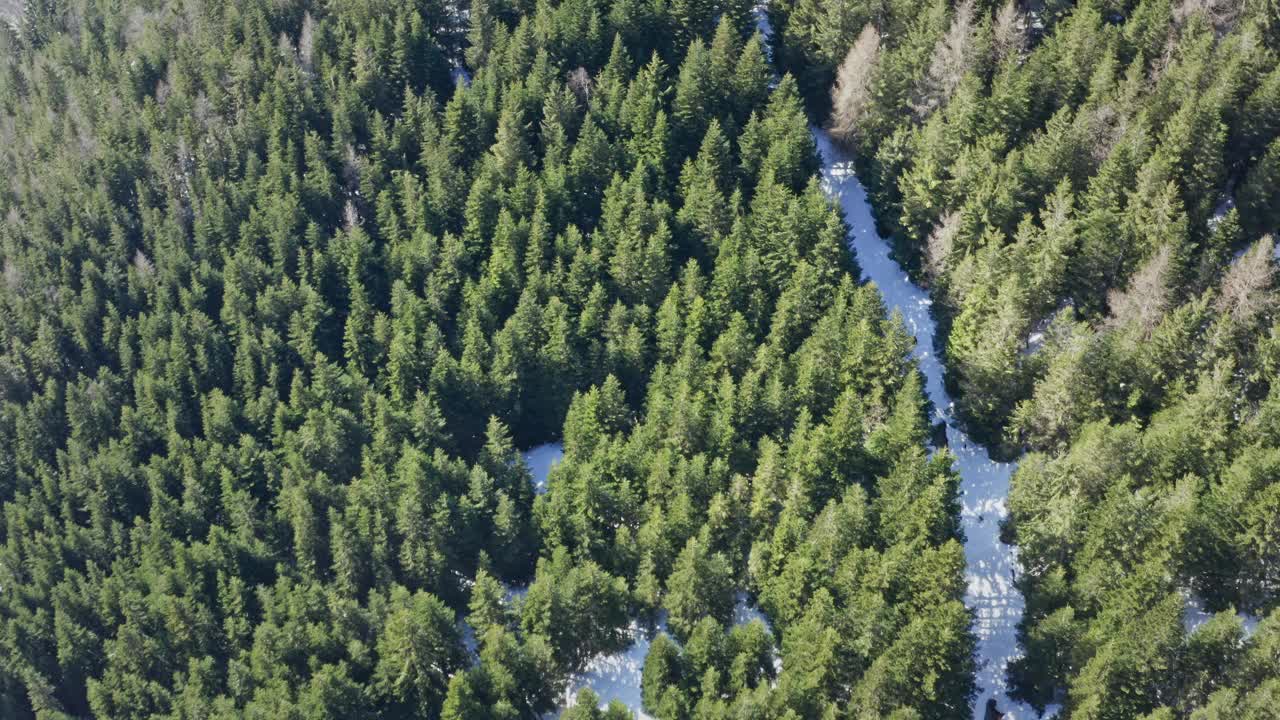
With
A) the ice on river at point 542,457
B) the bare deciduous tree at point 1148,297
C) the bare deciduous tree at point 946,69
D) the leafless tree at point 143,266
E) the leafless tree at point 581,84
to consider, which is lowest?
the leafless tree at point 143,266

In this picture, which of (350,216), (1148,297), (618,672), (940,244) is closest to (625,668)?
(618,672)

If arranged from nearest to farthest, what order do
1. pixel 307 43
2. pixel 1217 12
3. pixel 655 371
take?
pixel 655 371 < pixel 1217 12 < pixel 307 43

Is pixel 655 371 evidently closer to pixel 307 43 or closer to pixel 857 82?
pixel 857 82

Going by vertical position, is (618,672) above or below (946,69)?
below

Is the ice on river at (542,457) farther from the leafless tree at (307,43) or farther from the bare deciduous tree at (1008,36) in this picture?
the leafless tree at (307,43)

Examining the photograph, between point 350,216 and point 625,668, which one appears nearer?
point 625,668

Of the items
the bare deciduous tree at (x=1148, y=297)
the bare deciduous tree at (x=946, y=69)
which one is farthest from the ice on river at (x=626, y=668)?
the bare deciduous tree at (x=946, y=69)

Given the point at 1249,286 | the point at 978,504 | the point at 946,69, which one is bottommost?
the point at 978,504

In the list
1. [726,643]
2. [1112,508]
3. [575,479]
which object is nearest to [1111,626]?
[1112,508]
